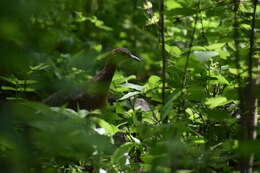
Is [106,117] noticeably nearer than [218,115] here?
Result: No

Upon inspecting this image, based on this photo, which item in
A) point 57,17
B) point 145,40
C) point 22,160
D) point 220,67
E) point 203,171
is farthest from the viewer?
point 145,40

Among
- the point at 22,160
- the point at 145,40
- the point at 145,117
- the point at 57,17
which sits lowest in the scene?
the point at 22,160

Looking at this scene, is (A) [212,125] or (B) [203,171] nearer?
(B) [203,171]

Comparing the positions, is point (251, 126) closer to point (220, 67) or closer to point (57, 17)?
point (220, 67)

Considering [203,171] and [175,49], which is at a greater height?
[175,49]

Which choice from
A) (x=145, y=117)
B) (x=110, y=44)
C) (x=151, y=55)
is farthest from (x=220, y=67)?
(x=151, y=55)

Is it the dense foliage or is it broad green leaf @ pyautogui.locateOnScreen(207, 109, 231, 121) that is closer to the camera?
the dense foliage

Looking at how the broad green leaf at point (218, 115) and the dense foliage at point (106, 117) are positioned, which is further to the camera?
the broad green leaf at point (218, 115)

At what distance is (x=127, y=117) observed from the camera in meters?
2.59

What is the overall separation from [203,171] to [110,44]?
6.26 meters

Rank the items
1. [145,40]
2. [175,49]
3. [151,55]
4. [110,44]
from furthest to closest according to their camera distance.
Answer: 1. [145,40]
2. [151,55]
3. [110,44]
4. [175,49]

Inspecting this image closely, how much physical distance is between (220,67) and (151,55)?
6254 millimetres

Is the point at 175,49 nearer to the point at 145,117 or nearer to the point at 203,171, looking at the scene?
the point at 145,117

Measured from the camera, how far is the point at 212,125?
2383 mm
